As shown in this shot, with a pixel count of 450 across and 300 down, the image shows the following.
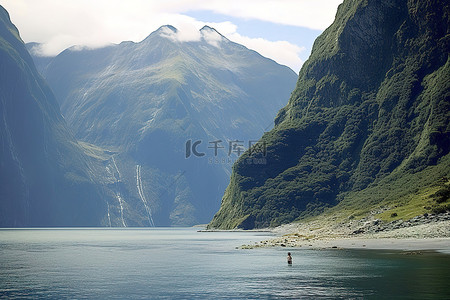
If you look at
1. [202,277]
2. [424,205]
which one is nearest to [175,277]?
[202,277]

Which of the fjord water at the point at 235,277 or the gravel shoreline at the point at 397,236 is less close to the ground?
the fjord water at the point at 235,277

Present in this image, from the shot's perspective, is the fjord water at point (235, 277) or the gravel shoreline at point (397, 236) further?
the gravel shoreline at point (397, 236)

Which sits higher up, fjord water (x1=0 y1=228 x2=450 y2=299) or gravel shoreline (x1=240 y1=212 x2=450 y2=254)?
fjord water (x1=0 y1=228 x2=450 y2=299)

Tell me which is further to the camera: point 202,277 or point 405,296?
point 202,277

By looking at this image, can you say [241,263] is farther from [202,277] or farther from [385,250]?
[385,250]

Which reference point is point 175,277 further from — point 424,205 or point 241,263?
point 424,205

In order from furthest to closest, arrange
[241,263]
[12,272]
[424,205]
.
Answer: [424,205] → [241,263] → [12,272]

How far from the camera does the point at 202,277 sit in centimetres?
8919

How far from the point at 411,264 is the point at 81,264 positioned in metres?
60.0

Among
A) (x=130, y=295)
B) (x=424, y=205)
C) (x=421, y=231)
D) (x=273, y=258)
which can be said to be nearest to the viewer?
(x=130, y=295)

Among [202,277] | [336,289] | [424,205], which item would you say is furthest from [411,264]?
[424,205]

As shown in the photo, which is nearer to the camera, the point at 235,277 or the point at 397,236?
the point at 235,277

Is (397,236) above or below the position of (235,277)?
below

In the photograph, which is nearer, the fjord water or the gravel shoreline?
the fjord water
